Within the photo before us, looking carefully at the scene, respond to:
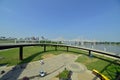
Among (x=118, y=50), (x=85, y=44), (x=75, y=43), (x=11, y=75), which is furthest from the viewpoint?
(x=75, y=43)

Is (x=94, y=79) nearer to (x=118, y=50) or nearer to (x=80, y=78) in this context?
(x=80, y=78)

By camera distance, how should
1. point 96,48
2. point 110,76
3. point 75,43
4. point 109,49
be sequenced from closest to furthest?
point 110,76
point 109,49
point 96,48
point 75,43

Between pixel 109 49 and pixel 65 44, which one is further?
pixel 65 44

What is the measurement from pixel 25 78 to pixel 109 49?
48.6ft

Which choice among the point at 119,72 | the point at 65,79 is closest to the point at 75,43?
the point at 119,72

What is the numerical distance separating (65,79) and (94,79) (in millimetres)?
3588

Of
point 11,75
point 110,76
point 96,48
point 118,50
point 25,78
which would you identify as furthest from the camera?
point 96,48

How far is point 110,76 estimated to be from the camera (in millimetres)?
16062

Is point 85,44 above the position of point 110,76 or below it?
above

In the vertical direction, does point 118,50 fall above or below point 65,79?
above

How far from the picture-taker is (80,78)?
15.3m

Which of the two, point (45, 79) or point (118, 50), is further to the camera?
point (118, 50)

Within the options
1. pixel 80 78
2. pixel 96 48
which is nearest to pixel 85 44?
pixel 96 48

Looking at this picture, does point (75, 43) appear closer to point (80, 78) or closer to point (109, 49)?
point (109, 49)
